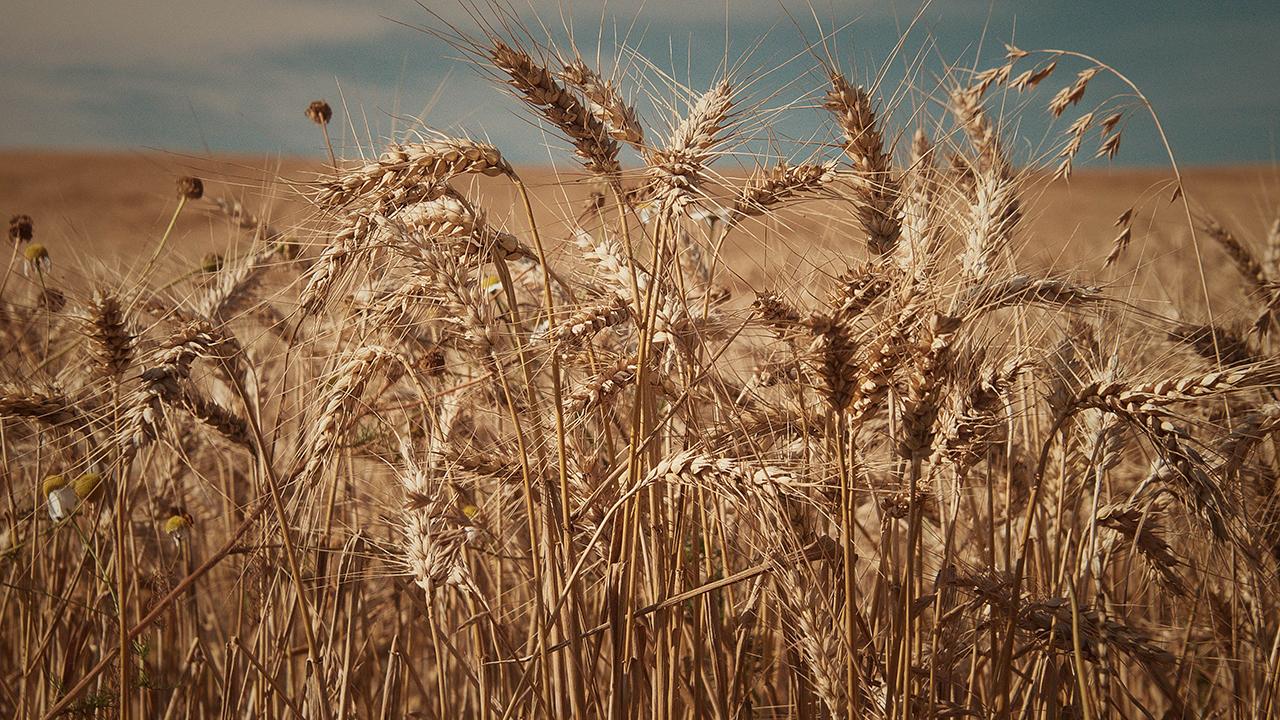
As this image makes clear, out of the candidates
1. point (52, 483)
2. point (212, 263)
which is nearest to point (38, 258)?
point (212, 263)

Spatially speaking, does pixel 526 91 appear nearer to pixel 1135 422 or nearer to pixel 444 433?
pixel 444 433

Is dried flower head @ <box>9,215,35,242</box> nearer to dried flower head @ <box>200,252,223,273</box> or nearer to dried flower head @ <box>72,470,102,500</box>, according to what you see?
dried flower head @ <box>200,252,223,273</box>

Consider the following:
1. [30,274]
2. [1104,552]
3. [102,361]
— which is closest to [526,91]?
[102,361]

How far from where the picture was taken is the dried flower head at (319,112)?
2.45 meters

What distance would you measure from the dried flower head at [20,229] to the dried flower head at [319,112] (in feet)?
3.22

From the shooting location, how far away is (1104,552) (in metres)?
1.88

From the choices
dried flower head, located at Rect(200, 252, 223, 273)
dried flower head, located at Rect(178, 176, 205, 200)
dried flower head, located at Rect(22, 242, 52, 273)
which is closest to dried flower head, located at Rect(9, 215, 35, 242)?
dried flower head, located at Rect(22, 242, 52, 273)

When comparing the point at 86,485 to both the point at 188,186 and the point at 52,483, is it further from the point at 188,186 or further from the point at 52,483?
the point at 188,186

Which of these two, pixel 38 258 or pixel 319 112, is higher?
pixel 319 112

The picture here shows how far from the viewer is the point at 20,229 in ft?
8.27

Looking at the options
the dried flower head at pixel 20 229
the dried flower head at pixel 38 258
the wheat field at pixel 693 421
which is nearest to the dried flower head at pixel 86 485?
the wheat field at pixel 693 421

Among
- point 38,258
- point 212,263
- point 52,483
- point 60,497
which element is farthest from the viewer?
point 212,263

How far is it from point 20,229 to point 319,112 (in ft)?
3.43

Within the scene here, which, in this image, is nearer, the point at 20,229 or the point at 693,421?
the point at 693,421
